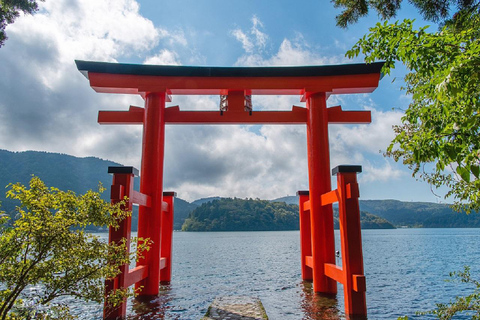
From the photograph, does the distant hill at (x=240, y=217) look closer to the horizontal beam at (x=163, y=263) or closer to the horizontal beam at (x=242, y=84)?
the horizontal beam at (x=163, y=263)

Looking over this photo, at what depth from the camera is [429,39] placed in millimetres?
2207

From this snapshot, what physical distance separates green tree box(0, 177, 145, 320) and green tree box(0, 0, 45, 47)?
5038mm

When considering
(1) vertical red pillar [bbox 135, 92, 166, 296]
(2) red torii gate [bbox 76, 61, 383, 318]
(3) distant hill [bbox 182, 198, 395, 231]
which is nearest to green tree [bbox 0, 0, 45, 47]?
(2) red torii gate [bbox 76, 61, 383, 318]

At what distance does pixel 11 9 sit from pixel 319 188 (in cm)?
743

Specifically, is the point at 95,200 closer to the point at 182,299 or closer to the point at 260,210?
the point at 182,299

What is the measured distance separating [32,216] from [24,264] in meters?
0.42

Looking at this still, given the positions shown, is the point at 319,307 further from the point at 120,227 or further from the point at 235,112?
the point at 235,112

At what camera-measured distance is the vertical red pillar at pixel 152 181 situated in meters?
6.95

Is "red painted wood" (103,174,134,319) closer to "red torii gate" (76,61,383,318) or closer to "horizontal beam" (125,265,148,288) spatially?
"horizontal beam" (125,265,148,288)

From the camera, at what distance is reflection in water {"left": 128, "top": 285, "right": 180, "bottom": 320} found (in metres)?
5.95

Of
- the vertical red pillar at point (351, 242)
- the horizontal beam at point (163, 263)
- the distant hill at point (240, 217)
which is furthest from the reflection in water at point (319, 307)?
the distant hill at point (240, 217)

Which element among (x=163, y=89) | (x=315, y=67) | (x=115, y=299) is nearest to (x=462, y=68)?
(x=115, y=299)

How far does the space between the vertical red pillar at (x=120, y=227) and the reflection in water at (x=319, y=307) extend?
331 cm

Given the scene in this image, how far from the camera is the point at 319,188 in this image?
24.3 feet
